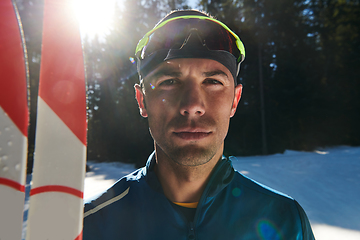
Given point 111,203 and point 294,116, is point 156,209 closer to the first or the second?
point 111,203

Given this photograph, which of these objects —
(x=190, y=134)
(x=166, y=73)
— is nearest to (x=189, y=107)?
(x=190, y=134)

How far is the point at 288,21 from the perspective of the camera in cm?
1778

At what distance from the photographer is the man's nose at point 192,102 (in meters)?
1.44

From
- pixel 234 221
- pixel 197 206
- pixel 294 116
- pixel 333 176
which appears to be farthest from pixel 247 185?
pixel 294 116

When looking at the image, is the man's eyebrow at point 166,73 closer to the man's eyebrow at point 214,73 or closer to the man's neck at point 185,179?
the man's eyebrow at point 214,73

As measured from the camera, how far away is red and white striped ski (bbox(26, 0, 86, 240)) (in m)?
1.13

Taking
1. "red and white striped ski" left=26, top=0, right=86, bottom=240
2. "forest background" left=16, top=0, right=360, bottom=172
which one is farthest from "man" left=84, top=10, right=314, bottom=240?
"forest background" left=16, top=0, right=360, bottom=172

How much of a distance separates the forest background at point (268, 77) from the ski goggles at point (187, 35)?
1116 centimetres

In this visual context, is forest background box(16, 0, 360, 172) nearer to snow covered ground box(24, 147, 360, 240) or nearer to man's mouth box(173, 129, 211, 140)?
snow covered ground box(24, 147, 360, 240)

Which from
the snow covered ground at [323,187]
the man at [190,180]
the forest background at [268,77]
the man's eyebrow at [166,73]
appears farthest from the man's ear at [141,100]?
the forest background at [268,77]

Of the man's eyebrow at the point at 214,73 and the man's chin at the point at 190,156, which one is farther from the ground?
the man's eyebrow at the point at 214,73

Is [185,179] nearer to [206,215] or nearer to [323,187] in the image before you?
[206,215]

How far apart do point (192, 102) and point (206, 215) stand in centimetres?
79

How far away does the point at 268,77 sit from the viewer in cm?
1736
